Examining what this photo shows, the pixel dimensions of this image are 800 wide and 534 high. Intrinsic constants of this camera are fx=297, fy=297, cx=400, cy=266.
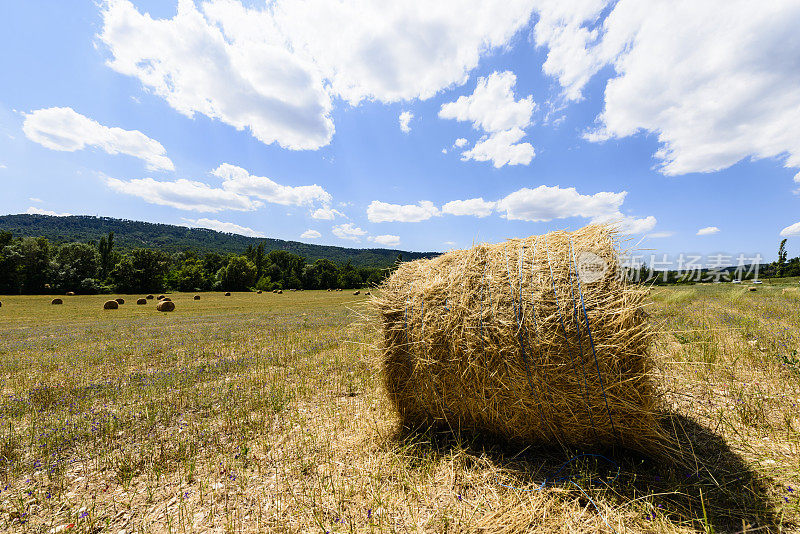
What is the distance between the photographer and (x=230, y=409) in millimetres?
5441

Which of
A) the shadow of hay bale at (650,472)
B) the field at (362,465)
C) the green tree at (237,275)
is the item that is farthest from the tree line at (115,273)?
the shadow of hay bale at (650,472)

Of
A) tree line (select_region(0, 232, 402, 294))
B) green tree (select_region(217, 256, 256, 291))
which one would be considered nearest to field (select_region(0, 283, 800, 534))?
tree line (select_region(0, 232, 402, 294))

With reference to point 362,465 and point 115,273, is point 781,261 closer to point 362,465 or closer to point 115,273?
point 362,465

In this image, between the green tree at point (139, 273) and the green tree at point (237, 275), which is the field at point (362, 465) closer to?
the green tree at point (139, 273)

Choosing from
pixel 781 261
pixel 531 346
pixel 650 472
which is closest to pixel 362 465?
pixel 531 346

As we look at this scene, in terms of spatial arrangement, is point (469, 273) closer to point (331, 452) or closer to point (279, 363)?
point (331, 452)

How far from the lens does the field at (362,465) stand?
9.31ft

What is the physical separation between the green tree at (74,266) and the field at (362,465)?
80626mm

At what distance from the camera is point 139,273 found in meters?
69.1

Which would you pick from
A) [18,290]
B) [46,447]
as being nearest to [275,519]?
[46,447]

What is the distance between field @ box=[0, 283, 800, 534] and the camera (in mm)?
2838

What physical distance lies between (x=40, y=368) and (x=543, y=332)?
13099 mm

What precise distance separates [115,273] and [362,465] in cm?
9246

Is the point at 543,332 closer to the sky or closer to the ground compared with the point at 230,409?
closer to the sky
